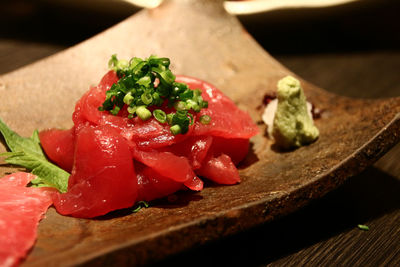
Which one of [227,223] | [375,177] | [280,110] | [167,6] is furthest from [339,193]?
[167,6]

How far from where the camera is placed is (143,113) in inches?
98.0

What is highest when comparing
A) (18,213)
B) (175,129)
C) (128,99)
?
(128,99)

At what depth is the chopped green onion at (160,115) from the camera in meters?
2.52

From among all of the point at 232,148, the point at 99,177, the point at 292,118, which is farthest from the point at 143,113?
the point at 292,118

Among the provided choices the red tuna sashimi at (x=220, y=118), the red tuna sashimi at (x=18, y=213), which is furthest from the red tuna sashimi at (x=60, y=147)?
the red tuna sashimi at (x=220, y=118)

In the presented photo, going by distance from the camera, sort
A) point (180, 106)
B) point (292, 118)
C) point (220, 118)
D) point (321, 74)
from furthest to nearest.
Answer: point (321, 74) → point (292, 118) → point (220, 118) → point (180, 106)

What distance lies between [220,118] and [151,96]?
0.46 meters

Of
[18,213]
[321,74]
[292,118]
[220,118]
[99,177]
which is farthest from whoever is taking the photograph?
[321,74]

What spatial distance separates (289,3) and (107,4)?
85.4 inches

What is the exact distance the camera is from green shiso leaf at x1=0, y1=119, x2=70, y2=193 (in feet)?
8.54

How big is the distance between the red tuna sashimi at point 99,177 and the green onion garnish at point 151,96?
0.70 feet

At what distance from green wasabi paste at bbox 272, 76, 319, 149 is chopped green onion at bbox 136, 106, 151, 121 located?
0.94 m

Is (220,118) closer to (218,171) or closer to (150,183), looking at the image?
(218,171)

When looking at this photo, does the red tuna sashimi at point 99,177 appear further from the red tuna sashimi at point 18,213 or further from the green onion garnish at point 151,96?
the green onion garnish at point 151,96
